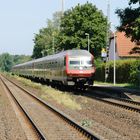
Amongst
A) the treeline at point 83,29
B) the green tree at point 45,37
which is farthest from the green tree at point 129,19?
the green tree at point 45,37

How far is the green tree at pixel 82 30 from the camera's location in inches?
3381

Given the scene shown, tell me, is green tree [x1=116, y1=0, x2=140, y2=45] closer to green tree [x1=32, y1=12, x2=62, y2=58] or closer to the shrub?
the shrub

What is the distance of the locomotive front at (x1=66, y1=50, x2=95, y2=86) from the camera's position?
3797cm

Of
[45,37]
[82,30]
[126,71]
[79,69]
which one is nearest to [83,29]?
[82,30]

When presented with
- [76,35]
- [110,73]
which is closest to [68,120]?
[110,73]

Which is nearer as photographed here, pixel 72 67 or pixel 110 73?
pixel 72 67

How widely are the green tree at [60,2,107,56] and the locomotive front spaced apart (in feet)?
151

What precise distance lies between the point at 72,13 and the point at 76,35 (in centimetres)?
511

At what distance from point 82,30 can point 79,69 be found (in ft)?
163

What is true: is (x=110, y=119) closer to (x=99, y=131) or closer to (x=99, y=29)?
(x=99, y=131)

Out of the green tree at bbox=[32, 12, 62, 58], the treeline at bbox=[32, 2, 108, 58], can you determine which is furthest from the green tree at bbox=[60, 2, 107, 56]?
the green tree at bbox=[32, 12, 62, 58]

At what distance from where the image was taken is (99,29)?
291 feet

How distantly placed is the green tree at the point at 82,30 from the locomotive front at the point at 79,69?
46.0 m

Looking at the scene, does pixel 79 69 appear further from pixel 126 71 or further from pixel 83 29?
pixel 83 29
